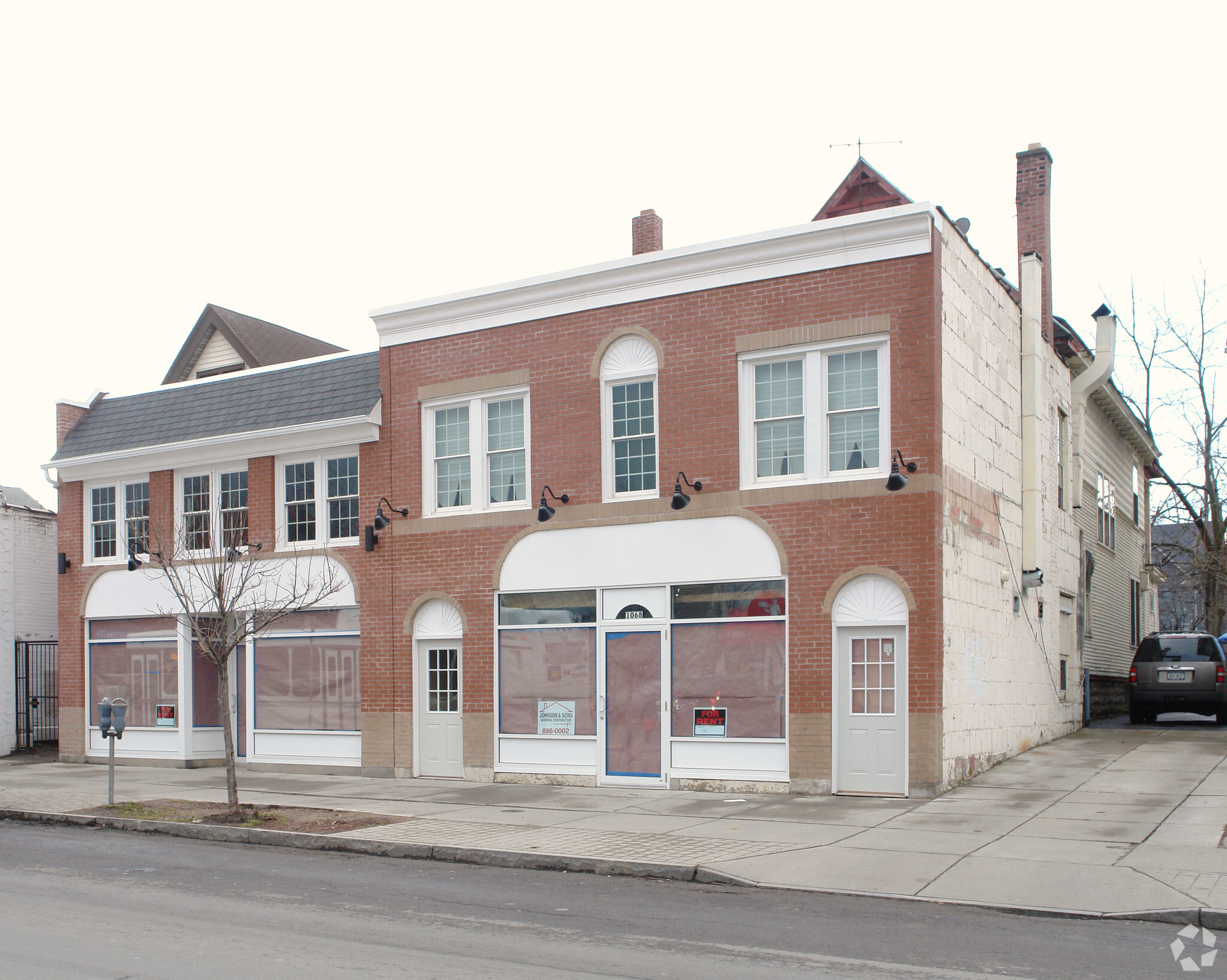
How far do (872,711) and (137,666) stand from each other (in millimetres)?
14111

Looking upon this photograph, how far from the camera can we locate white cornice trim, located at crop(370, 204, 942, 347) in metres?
15.1

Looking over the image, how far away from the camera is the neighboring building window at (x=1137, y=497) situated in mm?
31531

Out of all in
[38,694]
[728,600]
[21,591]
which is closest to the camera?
[728,600]

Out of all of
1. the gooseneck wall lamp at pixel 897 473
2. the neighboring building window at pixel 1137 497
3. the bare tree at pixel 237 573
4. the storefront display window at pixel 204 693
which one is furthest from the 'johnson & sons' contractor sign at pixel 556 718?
the neighboring building window at pixel 1137 497

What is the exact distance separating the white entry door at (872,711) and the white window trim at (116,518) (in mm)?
13635

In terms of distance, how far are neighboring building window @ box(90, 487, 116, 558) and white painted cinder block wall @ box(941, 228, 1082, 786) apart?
15.8 m

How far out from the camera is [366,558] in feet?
63.7

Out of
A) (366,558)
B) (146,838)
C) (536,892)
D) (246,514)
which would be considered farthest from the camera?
(246,514)

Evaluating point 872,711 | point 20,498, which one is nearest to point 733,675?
point 872,711

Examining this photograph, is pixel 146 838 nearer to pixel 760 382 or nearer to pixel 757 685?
pixel 757 685

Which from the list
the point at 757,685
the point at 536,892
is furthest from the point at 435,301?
the point at 536,892

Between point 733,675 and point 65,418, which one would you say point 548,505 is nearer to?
point 733,675

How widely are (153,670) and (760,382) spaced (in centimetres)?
1292

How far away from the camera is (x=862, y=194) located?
2231 centimetres
